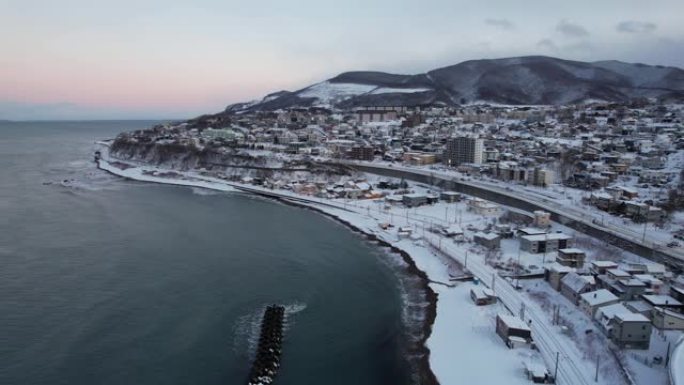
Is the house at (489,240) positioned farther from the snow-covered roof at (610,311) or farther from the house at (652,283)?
the snow-covered roof at (610,311)

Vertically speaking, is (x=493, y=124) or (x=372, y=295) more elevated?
(x=493, y=124)

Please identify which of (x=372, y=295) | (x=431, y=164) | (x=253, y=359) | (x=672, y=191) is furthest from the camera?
(x=431, y=164)

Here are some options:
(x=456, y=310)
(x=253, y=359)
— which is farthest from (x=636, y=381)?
(x=253, y=359)

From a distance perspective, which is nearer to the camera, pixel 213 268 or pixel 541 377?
pixel 541 377

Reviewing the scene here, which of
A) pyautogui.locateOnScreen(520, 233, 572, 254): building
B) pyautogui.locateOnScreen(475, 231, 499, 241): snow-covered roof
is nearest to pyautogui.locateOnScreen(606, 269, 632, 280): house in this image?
pyautogui.locateOnScreen(520, 233, 572, 254): building

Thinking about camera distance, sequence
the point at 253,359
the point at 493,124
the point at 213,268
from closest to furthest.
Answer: the point at 253,359 → the point at 213,268 → the point at 493,124

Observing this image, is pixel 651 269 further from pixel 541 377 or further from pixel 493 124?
pixel 493 124

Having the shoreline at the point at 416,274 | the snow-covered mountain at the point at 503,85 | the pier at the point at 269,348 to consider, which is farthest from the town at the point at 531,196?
the snow-covered mountain at the point at 503,85
